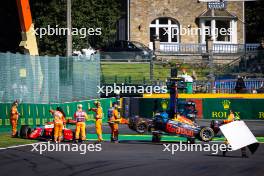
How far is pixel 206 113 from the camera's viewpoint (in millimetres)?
41438

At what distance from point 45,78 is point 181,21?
82.9 feet

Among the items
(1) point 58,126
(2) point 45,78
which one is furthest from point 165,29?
(1) point 58,126

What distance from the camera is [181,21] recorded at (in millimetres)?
60438

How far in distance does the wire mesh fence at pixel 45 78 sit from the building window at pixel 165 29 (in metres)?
19.7

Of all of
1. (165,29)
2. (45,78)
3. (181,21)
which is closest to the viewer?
(45,78)

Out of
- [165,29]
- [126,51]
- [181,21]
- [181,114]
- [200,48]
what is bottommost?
[181,114]

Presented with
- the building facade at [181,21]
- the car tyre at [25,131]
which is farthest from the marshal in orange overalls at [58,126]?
the building facade at [181,21]

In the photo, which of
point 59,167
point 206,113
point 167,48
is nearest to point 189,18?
point 167,48

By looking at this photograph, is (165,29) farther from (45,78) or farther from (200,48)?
(45,78)

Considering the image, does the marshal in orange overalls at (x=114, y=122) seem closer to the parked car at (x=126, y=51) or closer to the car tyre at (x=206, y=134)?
the car tyre at (x=206, y=134)

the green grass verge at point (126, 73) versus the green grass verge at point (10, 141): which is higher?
the green grass verge at point (126, 73)

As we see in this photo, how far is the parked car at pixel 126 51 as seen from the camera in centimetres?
4441

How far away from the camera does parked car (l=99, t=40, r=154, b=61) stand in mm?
44406

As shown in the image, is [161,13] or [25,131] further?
[161,13]
